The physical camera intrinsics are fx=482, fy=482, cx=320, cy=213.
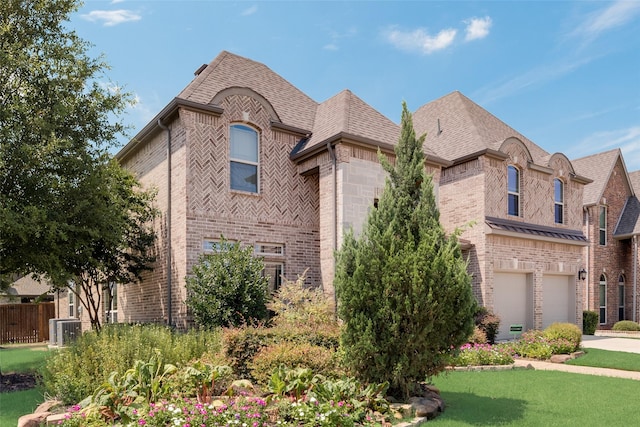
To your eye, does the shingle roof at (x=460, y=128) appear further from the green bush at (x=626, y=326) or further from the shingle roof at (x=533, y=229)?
the green bush at (x=626, y=326)

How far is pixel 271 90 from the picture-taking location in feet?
52.7

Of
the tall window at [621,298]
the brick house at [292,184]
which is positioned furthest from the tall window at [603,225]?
the brick house at [292,184]

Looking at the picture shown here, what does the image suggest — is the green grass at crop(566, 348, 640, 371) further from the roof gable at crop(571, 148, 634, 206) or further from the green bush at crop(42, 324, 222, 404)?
the roof gable at crop(571, 148, 634, 206)

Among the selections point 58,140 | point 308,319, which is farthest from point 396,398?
point 58,140

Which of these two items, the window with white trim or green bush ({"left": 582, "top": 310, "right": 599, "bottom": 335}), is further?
green bush ({"left": 582, "top": 310, "right": 599, "bottom": 335})

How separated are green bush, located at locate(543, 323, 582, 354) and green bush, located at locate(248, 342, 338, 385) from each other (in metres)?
8.38

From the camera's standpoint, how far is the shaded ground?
943cm

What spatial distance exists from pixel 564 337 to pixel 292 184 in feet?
29.1

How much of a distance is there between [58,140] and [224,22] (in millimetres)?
4119

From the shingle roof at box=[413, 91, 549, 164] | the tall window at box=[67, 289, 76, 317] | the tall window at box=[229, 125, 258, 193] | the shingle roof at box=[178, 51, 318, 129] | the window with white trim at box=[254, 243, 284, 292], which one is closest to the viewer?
the tall window at box=[229, 125, 258, 193]

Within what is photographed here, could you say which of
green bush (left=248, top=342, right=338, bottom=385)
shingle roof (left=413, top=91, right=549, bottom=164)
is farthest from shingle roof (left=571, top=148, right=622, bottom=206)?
green bush (left=248, top=342, right=338, bottom=385)

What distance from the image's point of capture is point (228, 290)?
36.1 feet

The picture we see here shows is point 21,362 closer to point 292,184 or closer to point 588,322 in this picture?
point 292,184

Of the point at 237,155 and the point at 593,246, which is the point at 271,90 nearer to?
the point at 237,155
